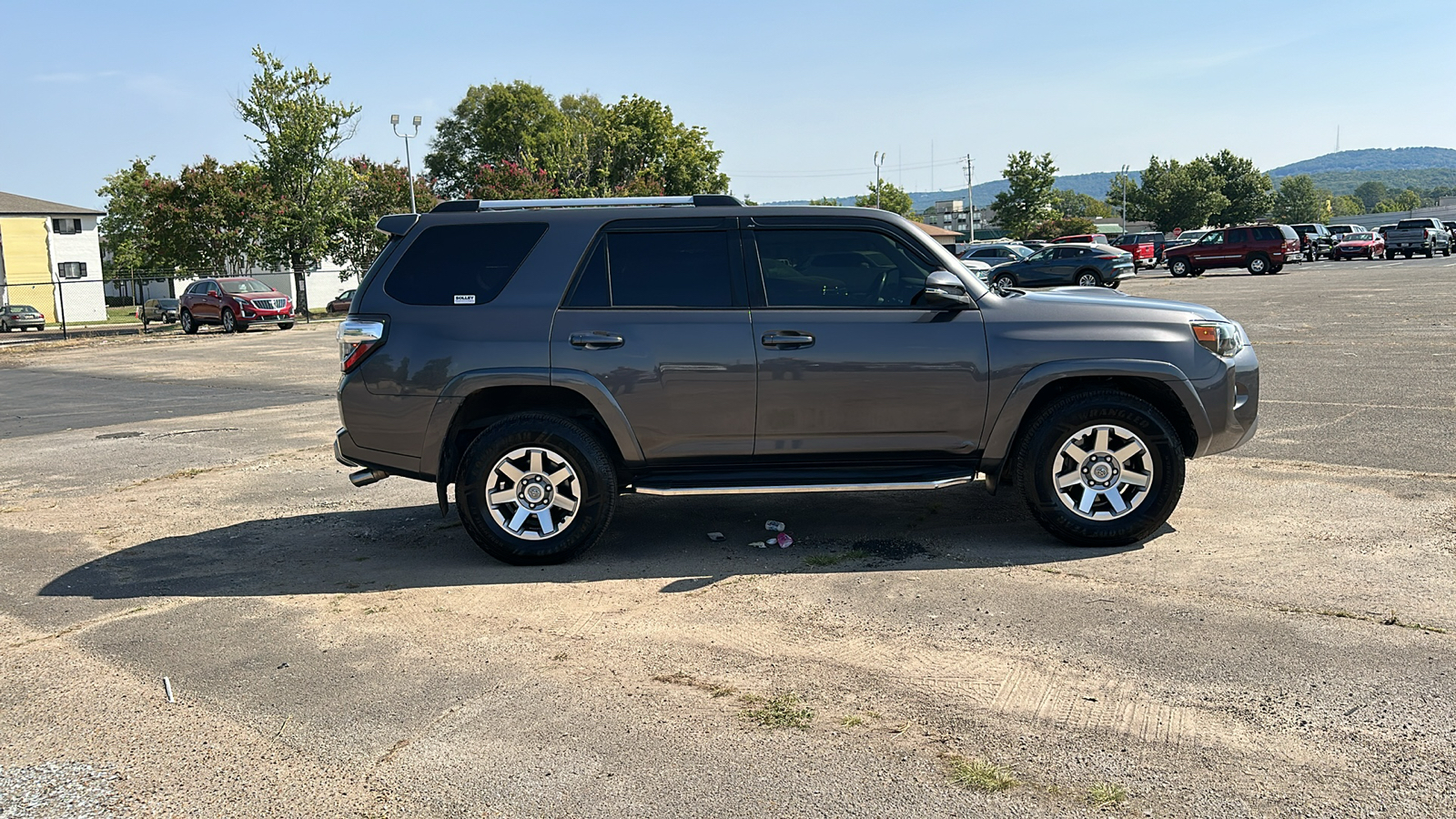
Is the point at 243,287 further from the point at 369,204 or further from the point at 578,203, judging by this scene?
the point at 578,203

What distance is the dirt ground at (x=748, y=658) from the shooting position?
3451mm

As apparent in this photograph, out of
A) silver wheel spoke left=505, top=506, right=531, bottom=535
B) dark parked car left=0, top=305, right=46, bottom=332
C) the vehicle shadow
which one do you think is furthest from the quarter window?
dark parked car left=0, top=305, right=46, bottom=332

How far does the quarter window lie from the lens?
5.95m

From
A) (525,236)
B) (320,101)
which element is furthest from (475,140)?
(525,236)

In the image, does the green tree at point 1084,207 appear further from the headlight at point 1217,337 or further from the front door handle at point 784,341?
the front door handle at point 784,341

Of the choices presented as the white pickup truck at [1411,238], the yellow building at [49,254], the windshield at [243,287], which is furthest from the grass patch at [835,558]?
the yellow building at [49,254]

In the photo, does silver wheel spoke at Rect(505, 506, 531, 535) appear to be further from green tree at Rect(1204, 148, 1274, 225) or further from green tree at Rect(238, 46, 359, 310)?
green tree at Rect(1204, 148, 1274, 225)

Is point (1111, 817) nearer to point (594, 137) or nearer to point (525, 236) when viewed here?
point (525, 236)

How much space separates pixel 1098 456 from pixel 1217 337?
0.94 m

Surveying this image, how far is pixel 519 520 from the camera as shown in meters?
5.90

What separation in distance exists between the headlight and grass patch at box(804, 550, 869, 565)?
85.2 inches

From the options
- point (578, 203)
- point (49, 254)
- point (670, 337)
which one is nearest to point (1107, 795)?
point (670, 337)

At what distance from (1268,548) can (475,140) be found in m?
84.8

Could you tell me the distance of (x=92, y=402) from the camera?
15.2 meters
